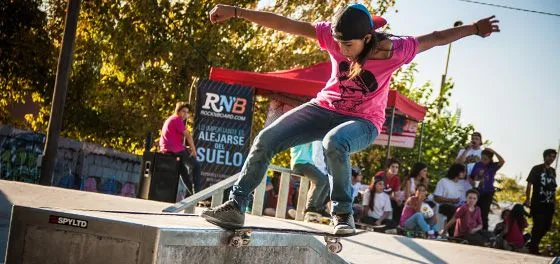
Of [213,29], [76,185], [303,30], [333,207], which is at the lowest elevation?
[76,185]

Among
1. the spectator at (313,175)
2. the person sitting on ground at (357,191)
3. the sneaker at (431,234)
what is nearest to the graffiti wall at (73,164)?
the person sitting on ground at (357,191)

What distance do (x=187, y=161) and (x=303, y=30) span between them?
7694 millimetres

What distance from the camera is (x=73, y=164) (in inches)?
824

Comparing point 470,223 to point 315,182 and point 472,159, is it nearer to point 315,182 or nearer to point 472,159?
point 472,159

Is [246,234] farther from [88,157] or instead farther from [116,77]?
[116,77]

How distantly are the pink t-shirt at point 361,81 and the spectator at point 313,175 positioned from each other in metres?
4.14

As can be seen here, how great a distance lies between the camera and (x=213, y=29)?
2184cm

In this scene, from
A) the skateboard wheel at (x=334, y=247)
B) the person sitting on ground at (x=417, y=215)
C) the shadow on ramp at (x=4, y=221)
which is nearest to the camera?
the skateboard wheel at (x=334, y=247)

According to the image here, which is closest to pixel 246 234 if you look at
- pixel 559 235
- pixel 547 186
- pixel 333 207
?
pixel 333 207

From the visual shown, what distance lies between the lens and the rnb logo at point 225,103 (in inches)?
513

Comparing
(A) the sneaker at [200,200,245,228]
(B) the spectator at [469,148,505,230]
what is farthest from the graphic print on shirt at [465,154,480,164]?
→ (A) the sneaker at [200,200,245,228]

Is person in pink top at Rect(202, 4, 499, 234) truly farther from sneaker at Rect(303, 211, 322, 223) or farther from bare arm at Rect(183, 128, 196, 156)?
bare arm at Rect(183, 128, 196, 156)

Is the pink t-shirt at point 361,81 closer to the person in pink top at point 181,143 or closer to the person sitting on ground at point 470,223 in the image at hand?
the person sitting on ground at point 470,223

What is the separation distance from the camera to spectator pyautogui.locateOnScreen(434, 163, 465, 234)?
11.1m
